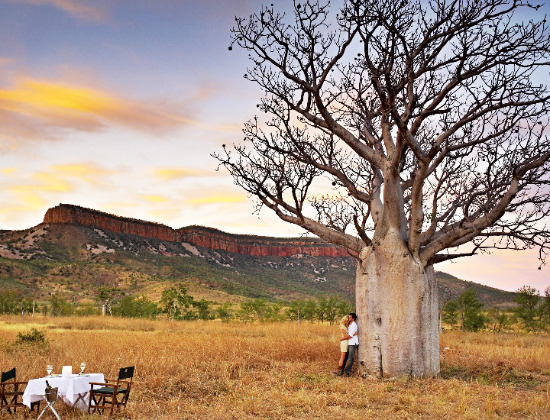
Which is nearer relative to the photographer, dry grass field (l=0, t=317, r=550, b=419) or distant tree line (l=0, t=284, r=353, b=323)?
dry grass field (l=0, t=317, r=550, b=419)

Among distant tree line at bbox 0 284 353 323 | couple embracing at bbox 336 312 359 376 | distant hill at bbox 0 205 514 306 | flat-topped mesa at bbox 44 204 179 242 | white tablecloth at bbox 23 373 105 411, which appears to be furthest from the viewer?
flat-topped mesa at bbox 44 204 179 242

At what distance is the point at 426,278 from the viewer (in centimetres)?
1144

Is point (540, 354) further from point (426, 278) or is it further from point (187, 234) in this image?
point (187, 234)

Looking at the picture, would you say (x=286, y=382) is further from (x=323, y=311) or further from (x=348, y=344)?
(x=323, y=311)

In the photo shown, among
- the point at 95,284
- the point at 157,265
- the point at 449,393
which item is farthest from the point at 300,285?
the point at 449,393

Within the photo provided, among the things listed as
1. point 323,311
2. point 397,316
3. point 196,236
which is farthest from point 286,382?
point 196,236

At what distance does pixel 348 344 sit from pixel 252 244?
344ft

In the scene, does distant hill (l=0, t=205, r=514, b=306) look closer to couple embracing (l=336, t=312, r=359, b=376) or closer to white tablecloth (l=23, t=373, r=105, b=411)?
couple embracing (l=336, t=312, r=359, b=376)

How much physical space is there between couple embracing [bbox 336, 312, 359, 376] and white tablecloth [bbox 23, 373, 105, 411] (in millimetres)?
5803

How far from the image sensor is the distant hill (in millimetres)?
63188

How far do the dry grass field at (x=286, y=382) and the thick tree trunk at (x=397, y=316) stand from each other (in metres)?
0.44

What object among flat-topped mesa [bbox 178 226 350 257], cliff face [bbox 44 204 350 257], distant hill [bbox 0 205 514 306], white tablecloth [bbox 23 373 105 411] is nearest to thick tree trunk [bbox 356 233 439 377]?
white tablecloth [bbox 23 373 105 411]

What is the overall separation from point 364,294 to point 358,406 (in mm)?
3462

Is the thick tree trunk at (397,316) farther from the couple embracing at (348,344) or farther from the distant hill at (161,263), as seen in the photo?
the distant hill at (161,263)
